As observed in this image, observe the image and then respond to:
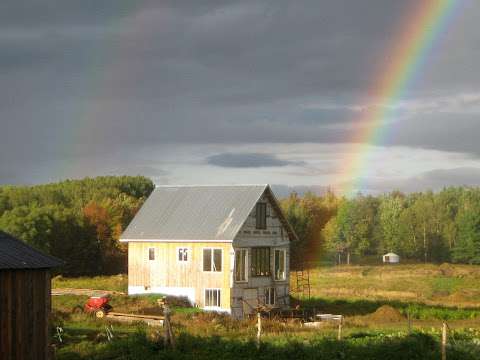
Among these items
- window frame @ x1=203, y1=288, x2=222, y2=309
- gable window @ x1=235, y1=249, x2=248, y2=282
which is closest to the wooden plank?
window frame @ x1=203, y1=288, x2=222, y2=309

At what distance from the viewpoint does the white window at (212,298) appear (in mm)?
52219

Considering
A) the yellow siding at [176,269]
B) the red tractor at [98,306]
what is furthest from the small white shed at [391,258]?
the red tractor at [98,306]

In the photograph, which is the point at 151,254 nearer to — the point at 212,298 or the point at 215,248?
the point at 215,248

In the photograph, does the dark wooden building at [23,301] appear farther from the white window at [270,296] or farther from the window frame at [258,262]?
the white window at [270,296]

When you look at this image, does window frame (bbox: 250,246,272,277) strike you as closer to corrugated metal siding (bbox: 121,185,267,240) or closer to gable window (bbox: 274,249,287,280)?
gable window (bbox: 274,249,287,280)

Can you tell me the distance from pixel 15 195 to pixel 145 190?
1920cm

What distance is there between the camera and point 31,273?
27.5 m

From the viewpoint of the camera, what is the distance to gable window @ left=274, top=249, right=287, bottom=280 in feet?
185

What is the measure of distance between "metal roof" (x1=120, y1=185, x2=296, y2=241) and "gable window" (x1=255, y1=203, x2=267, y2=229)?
933 mm

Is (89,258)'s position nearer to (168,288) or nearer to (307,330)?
(168,288)

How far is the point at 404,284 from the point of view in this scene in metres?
77.8

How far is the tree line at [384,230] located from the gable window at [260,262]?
5036 cm

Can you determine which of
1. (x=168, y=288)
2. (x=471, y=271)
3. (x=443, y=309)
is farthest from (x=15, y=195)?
(x=443, y=309)

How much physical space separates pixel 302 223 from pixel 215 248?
5663cm
